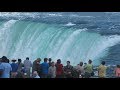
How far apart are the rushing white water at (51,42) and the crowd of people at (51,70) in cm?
Result: 17

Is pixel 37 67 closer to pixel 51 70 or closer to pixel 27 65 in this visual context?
pixel 27 65

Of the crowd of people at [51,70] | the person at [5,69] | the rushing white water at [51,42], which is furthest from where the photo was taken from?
the rushing white water at [51,42]

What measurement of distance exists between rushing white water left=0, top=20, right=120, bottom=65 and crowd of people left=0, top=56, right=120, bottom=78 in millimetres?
169

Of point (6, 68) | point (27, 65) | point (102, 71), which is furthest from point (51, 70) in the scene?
point (102, 71)

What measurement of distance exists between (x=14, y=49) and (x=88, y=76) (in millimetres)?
2286

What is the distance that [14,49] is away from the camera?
31.2 ft

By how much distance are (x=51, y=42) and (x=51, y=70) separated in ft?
2.94

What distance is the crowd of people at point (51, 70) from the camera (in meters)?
9.12

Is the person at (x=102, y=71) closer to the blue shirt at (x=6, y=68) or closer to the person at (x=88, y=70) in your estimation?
the person at (x=88, y=70)

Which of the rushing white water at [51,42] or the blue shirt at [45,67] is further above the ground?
the rushing white water at [51,42]

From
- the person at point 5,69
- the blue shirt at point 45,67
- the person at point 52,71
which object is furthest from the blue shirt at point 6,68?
the person at point 52,71

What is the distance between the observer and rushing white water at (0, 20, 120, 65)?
9367mm

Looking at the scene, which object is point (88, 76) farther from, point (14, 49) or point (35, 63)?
point (14, 49)

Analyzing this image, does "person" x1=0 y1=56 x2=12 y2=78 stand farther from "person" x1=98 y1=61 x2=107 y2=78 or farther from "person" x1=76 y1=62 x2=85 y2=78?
"person" x1=98 y1=61 x2=107 y2=78
